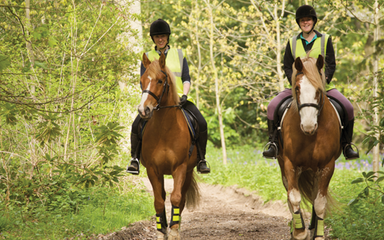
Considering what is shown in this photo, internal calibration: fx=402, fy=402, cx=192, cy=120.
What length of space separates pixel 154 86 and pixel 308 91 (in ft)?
6.67

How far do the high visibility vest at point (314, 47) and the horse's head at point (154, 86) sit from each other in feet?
6.80

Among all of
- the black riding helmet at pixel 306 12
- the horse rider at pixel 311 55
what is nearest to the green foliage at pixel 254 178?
the horse rider at pixel 311 55

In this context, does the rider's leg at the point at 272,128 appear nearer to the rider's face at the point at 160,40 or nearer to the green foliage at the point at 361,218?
the green foliage at the point at 361,218

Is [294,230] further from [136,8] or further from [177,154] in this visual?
[136,8]

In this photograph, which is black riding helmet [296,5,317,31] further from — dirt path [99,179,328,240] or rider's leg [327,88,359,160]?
dirt path [99,179,328,240]

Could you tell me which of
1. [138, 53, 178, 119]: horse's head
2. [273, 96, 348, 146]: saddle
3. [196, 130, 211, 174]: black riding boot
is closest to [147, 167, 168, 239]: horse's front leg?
[196, 130, 211, 174]: black riding boot

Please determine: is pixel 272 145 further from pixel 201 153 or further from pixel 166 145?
pixel 166 145

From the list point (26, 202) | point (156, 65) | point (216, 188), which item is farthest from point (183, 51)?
point (216, 188)

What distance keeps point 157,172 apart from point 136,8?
31.9 ft

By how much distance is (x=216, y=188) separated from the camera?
46.5 feet

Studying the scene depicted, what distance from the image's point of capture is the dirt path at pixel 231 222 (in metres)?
7.21

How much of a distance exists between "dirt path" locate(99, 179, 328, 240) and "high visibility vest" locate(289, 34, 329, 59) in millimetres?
3147

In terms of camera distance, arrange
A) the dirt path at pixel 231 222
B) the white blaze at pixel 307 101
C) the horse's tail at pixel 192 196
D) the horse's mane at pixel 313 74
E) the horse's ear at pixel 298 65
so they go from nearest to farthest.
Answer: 1. the white blaze at pixel 307 101
2. the horse's mane at pixel 313 74
3. the horse's ear at pixel 298 65
4. the dirt path at pixel 231 222
5. the horse's tail at pixel 192 196

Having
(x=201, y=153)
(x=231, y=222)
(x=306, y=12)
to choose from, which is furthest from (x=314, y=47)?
(x=231, y=222)
